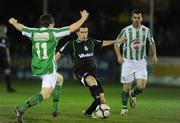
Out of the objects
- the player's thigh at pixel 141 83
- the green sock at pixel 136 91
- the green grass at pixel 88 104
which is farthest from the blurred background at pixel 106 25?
the player's thigh at pixel 141 83

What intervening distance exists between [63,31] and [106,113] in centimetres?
187

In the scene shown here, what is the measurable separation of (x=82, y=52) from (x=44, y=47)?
1591 millimetres

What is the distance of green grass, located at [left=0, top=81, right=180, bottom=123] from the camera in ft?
45.2

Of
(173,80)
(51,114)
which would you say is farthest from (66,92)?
(51,114)

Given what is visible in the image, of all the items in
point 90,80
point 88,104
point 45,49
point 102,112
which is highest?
point 45,49

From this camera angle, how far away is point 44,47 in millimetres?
12938

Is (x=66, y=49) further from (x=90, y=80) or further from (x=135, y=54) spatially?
(x=135, y=54)

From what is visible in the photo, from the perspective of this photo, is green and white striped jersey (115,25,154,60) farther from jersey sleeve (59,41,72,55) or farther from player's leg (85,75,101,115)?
player's leg (85,75,101,115)

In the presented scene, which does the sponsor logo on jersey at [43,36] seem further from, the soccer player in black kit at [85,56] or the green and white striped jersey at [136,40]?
the green and white striped jersey at [136,40]

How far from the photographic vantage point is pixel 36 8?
37.9 m

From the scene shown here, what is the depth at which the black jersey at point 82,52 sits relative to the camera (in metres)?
14.3

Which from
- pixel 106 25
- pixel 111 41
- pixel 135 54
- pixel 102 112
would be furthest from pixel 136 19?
pixel 106 25

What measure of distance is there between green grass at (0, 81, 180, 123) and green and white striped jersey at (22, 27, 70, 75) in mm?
1104

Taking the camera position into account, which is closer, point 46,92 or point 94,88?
point 46,92
